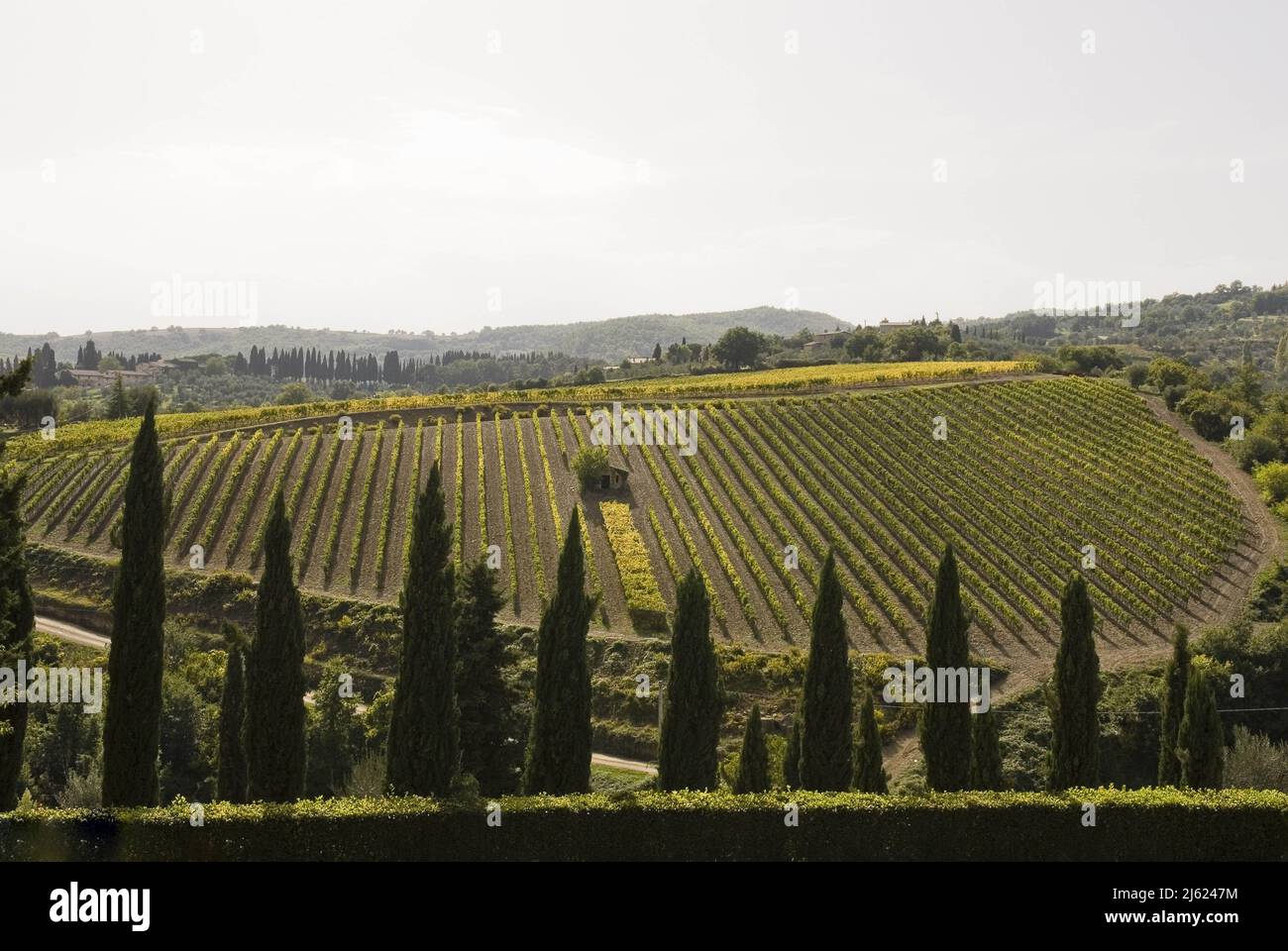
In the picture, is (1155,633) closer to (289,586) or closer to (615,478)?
(615,478)

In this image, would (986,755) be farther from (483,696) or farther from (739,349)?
(739,349)

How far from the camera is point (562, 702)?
25.8 meters

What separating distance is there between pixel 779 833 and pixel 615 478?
3933cm

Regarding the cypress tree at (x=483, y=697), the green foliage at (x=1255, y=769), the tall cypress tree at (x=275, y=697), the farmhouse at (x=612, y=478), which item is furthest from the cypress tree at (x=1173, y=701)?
the farmhouse at (x=612, y=478)

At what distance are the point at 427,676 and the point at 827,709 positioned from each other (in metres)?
9.80

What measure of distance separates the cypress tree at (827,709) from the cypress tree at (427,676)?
8.62 m

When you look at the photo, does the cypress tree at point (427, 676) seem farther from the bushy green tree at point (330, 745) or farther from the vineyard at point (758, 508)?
the vineyard at point (758, 508)

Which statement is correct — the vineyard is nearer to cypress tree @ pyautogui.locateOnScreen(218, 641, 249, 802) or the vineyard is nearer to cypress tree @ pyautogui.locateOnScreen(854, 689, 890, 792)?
cypress tree @ pyautogui.locateOnScreen(854, 689, 890, 792)

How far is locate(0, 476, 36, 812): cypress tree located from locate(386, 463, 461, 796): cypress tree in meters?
7.67

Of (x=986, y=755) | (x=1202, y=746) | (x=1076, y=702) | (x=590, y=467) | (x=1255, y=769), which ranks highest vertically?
(x=590, y=467)

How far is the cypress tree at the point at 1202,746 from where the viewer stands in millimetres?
27094

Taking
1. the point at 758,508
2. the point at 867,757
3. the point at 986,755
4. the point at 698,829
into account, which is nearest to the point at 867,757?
the point at 867,757

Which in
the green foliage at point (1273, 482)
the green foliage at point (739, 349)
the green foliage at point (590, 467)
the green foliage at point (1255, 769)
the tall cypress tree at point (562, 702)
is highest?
the green foliage at point (739, 349)
